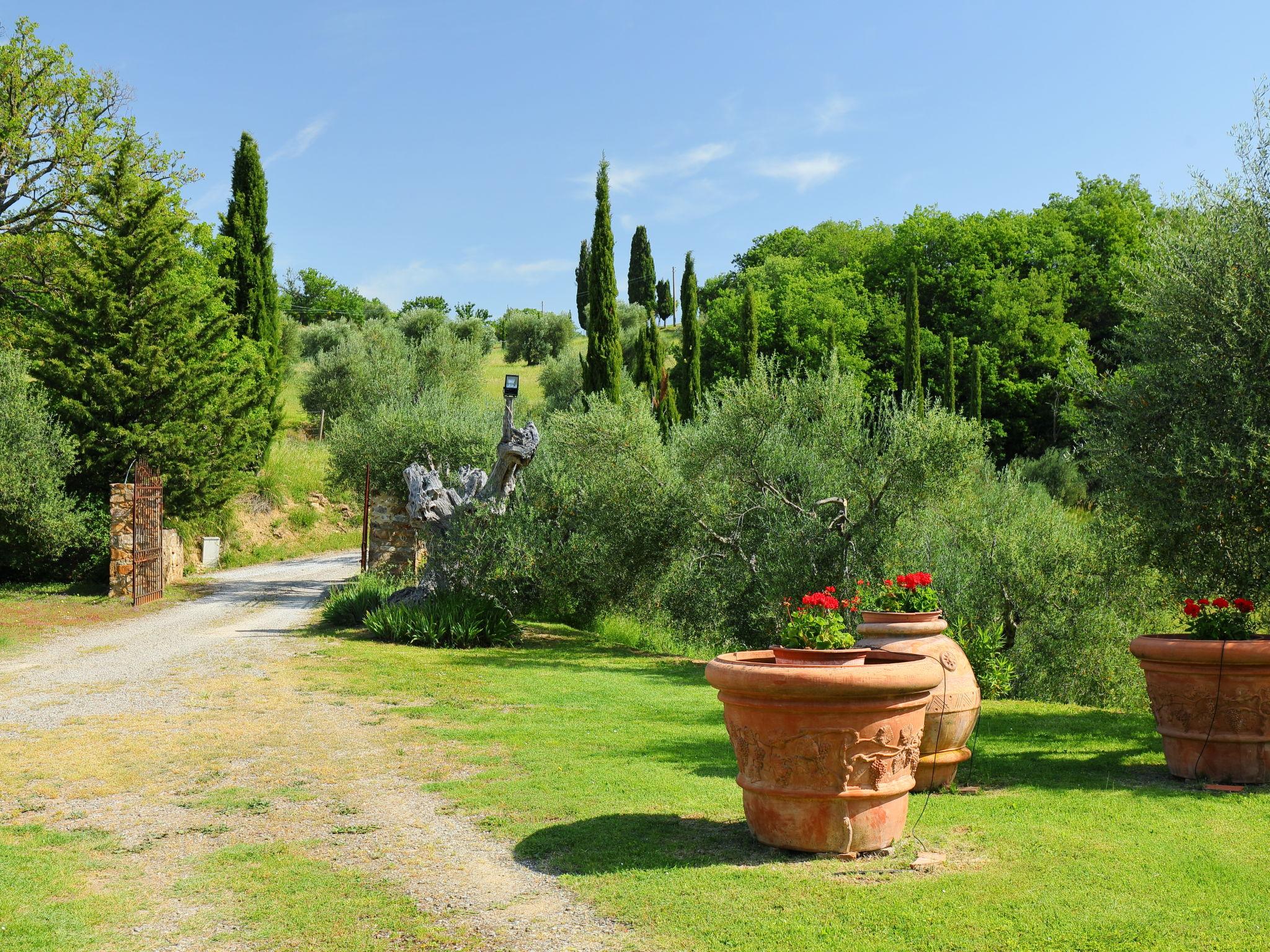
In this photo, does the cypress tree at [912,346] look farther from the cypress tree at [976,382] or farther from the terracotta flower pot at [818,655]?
the terracotta flower pot at [818,655]

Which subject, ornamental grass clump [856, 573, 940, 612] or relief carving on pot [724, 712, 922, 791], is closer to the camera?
relief carving on pot [724, 712, 922, 791]

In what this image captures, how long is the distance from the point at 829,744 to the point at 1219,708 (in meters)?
3.60

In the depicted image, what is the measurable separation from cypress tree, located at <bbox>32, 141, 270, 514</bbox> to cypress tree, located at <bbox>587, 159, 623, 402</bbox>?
27.3ft

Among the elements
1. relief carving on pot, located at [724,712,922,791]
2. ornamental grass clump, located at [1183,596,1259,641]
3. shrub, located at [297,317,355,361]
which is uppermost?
shrub, located at [297,317,355,361]

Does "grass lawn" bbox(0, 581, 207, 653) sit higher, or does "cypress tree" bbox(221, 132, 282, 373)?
"cypress tree" bbox(221, 132, 282, 373)

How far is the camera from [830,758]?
4836 mm

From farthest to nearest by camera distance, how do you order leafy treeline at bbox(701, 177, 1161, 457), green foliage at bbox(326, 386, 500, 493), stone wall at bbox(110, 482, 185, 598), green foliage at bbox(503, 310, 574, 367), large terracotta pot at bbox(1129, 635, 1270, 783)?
green foliage at bbox(503, 310, 574, 367) → leafy treeline at bbox(701, 177, 1161, 457) → green foliage at bbox(326, 386, 500, 493) → stone wall at bbox(110, 482, 185, 598) → large terracotta pot at bbox(1129, 635, 1270, 783)

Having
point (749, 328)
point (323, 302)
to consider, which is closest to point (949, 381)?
point (749, 328)

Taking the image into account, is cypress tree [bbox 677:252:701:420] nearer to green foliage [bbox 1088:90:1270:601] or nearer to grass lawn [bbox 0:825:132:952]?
green foliage [bbox 1088:90:1270:601]

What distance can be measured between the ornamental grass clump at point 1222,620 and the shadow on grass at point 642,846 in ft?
12.5

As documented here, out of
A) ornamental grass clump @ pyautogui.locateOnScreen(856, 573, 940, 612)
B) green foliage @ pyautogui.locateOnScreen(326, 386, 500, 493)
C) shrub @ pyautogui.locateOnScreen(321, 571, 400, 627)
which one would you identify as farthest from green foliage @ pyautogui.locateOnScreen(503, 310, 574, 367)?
ornamental grass clump @ pyautogui.locateOnScreen(856, 573, 940, 612)

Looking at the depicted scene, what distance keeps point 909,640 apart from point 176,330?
20683 mm

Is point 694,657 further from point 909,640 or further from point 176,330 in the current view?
point 176,330

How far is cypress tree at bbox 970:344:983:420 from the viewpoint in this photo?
137 feet
